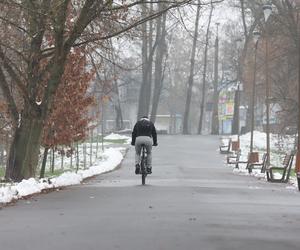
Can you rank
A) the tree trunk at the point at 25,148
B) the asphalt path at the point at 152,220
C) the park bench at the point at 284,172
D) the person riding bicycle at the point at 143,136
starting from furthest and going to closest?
the park bench at the point at 284,172 → the tree trunk at the point at 25,148 → the person riding bicycle at the point at 143,136 → the asphalt path at the point at 152,220

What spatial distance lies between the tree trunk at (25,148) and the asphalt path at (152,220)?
8.81 feet

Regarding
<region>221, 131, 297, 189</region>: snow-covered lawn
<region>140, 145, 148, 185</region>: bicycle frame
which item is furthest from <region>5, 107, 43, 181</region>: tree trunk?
<region>221, 131, 297, 189</region>: snow-covered lawn

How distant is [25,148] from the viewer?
19062 millimetres

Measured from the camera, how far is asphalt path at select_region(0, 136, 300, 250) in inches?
335

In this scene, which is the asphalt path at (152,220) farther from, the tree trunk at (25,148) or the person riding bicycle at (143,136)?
the tree trunk at (25,148)

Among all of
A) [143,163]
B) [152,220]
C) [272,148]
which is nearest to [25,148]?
[143,163]

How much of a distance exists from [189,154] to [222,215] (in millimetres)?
35163

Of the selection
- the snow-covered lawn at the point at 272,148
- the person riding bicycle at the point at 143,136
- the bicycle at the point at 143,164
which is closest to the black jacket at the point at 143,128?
the person riding bicycle at the point at 143,136

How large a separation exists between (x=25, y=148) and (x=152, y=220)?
9.15 meters

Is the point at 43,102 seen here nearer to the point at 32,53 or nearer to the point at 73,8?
the point at 32,53

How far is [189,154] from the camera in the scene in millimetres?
46500

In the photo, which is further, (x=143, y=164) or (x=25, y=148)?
(x=25, y=148)

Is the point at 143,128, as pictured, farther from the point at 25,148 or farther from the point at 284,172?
the point at 284,172

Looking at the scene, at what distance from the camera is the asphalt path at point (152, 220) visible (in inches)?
335
